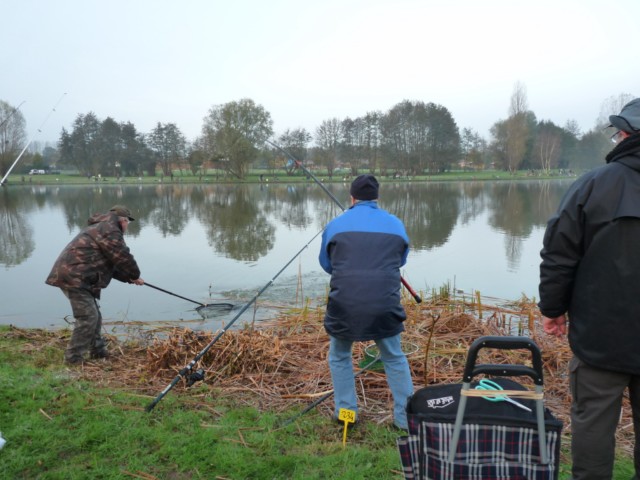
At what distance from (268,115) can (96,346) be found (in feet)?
177

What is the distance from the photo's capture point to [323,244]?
3.42m

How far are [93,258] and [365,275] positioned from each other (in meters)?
3.45

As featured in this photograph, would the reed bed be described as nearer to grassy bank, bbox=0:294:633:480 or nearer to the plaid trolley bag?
grassy bank, bbox=0:294:633:480

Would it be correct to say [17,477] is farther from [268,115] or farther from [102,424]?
[268,115]

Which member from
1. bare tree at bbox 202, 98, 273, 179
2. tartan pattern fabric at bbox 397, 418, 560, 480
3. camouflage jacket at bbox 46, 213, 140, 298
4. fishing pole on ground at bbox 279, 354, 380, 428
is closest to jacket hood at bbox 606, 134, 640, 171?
tartan pattern fabric at bbox 397, 418, 560, 480

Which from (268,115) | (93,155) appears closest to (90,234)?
(268,115)

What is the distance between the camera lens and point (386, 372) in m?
3.41

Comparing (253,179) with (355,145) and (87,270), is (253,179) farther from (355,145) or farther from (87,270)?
(87,270)

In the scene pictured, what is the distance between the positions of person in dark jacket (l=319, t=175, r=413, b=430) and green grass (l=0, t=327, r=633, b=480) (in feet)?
1.73

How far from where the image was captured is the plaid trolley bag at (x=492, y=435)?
77.8 inches

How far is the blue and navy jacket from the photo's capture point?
3143 millimetres

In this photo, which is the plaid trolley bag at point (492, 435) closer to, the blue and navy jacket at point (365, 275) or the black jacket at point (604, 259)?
the black jacket at point (604, 259)

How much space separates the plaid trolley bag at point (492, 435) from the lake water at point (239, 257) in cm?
427

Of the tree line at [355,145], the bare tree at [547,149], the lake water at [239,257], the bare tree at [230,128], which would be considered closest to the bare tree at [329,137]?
the tree line at [355,145]
